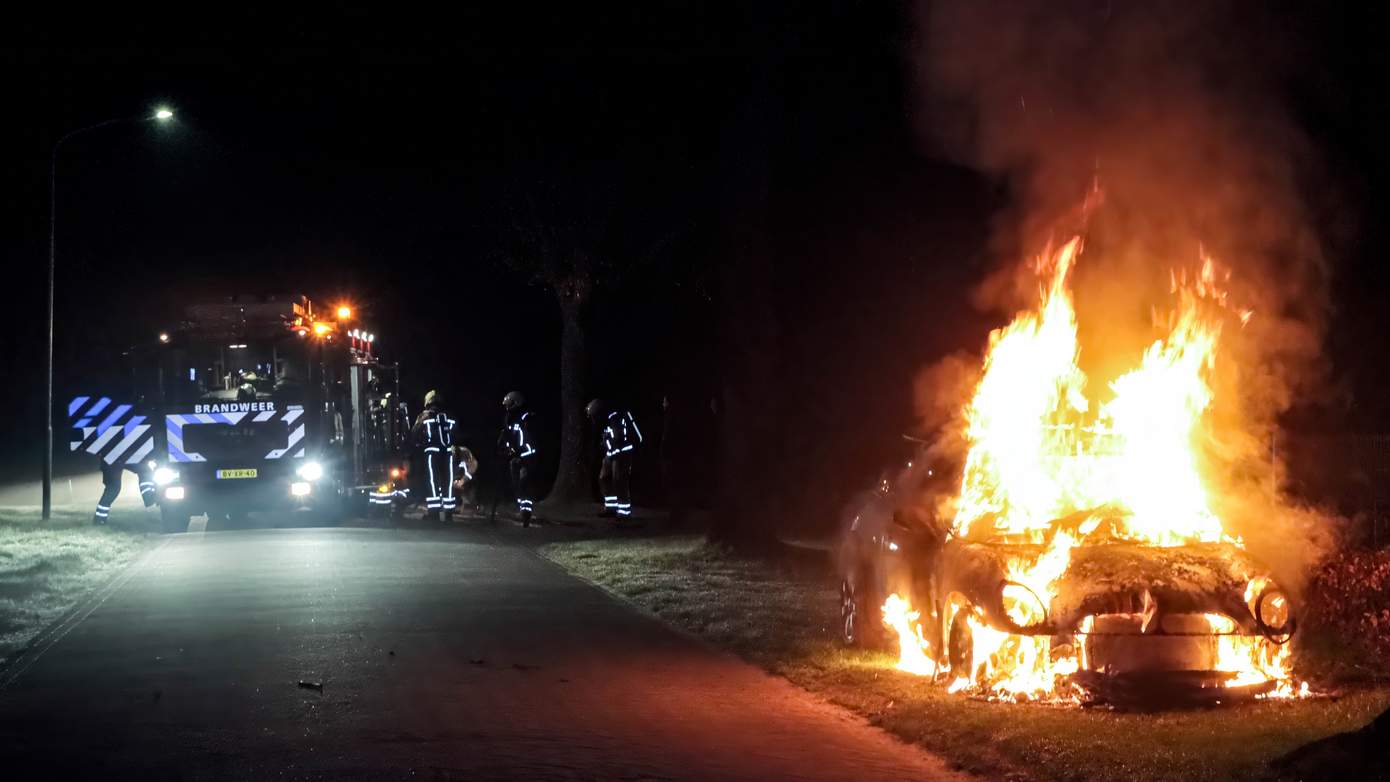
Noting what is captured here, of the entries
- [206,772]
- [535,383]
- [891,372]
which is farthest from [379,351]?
[206,772]

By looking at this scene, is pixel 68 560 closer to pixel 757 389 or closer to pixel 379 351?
pixel 757 389

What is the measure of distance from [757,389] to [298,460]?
863 cm

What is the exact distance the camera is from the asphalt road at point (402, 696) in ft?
28.1

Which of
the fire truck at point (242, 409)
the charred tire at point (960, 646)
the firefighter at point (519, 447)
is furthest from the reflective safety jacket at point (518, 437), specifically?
the charred tire at point (960, 646)

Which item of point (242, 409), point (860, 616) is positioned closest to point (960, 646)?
point (860, 616)

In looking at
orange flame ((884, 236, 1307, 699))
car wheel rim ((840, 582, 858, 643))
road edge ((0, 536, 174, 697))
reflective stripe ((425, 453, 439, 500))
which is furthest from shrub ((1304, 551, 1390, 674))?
reflective stripe ((425, 453, 439, 500))

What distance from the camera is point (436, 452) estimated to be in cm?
2642

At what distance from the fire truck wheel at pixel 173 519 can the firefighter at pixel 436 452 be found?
3763 mm

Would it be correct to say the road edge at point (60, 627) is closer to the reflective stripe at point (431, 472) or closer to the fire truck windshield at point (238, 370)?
the fire truck windshield at point (238, 370)

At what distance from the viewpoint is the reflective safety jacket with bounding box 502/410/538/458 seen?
26438mm

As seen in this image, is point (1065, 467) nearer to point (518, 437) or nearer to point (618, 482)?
point (618, 482)

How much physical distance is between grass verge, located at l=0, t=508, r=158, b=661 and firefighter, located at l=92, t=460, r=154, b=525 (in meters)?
0.26

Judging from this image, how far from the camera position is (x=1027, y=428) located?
1144 centimetres

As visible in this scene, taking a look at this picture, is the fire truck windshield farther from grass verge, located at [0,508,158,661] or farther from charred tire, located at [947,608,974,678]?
charred tire, located at [947,608,974,678]
